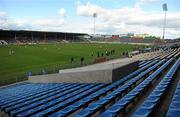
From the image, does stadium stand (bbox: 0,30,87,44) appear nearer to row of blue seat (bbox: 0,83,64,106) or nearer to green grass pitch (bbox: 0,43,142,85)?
green grass pitch (bbox: 0,43,142,85)

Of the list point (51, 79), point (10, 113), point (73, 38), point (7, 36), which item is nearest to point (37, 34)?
point (7, 36)

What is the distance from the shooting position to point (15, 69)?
31547 mm

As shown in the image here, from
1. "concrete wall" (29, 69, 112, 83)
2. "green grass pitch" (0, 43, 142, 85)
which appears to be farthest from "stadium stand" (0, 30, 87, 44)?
"concrete wall" (29, 69, 112, 83)

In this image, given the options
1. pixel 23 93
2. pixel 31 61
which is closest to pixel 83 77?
pixel 23 93

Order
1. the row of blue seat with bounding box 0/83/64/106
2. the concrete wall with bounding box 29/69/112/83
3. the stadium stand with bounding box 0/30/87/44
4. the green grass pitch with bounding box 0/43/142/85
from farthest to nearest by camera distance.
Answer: the stadium stand with bounding box 0/30/87/44
the green grass pitch with bounding box 0/43/142/85
the concrete wall with bounding box 29/69/112/83
the row of blue seat with bounding box 0/83/64/106

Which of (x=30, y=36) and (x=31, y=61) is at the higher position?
(x=30, y=36)

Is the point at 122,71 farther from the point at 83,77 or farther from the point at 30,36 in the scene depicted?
the point at 30,36

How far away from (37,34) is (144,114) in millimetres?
88499

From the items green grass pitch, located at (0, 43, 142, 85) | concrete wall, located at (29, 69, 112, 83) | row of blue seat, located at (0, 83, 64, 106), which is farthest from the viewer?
green grass pitch, located at (0, 43, 142, 85)

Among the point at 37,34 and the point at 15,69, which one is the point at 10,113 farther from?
the point at 37,34

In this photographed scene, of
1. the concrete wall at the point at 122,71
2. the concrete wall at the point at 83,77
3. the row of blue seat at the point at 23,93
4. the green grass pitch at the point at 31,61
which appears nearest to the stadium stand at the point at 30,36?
the green grass pitch at the point at 31,61

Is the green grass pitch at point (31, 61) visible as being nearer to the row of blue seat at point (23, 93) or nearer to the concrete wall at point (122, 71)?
the row of blue seat at point (23, 93)

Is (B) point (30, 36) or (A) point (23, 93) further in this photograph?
(B) point (30, 36)

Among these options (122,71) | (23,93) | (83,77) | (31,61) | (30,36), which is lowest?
(31,61)
